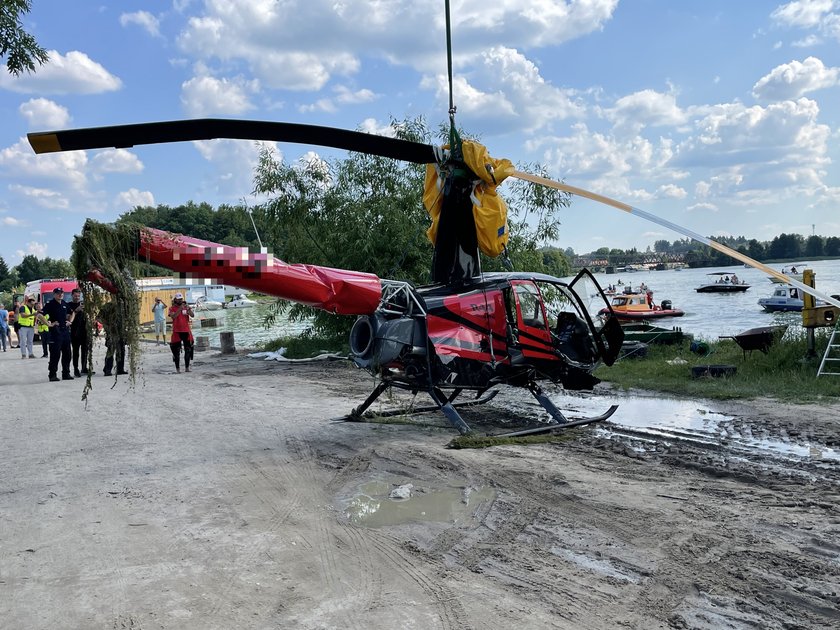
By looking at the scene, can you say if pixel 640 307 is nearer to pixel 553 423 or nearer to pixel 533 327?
pixel 553 423

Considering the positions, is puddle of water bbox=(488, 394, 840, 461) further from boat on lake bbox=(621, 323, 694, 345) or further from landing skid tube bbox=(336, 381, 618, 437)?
boat on lake bbox=(621, 323, 694, 345)

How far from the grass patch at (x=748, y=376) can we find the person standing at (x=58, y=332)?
12.1 metres

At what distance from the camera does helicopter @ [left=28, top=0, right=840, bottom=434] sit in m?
6.65

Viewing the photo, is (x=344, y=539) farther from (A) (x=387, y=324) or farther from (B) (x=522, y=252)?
(B) (x=522, y=252)

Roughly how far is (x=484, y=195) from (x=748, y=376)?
7.43 meters

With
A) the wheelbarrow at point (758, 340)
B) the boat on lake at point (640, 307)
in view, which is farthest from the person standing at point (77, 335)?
the boat on lake at point (640, 307)

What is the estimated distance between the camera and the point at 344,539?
540cm

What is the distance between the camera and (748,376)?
12.9 meters

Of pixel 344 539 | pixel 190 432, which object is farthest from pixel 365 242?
pixel 344 539

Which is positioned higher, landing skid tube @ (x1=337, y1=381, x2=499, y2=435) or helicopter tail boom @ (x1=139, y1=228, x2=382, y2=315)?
helicopter tail boom @ (x1=139, y1=228, x2=382, y2=315)

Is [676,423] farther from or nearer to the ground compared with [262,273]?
nearer to the ground

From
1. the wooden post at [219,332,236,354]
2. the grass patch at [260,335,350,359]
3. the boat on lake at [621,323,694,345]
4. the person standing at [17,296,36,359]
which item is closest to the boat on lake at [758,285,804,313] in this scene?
the boat on lake at [621,323,694,345]

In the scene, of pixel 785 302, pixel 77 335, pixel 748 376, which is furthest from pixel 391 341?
pixel 785 302

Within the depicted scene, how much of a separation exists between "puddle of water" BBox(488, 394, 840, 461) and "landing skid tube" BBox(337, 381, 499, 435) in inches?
38.9
